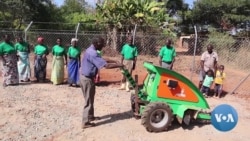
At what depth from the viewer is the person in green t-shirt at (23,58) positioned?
11961mm

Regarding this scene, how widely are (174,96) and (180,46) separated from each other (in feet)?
80.8

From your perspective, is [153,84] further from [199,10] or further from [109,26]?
[199,10]

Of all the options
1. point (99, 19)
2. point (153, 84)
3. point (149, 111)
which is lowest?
point (149, 111)

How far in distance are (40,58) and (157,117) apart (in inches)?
214

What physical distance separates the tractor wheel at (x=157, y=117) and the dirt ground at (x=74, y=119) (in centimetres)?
14

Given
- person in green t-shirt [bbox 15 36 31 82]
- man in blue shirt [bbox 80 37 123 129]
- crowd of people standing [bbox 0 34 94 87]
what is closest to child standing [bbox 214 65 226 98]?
crowd of people standing [bbox 0 34 94 87]

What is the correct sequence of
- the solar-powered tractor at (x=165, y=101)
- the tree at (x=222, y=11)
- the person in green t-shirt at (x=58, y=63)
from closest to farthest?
1. the solar-powered tractor at (x=165, y=101)
2. the person in green t-shirt at (x=58, y=63)
3. the tree at (x=222, y=11)

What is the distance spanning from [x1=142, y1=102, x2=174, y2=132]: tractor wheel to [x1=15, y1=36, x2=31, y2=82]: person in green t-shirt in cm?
562

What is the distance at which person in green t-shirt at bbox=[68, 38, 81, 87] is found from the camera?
11.8 m

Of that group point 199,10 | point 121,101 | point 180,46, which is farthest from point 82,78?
point 180,46

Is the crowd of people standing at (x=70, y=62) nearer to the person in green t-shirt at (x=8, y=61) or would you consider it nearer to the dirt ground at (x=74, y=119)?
the person in green t-shirt at (x=8, y=61)

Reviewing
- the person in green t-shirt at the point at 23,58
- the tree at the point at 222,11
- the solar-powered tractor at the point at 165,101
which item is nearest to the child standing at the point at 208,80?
the solar-powered tractor at the point at 165,101

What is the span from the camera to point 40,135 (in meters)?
7.78

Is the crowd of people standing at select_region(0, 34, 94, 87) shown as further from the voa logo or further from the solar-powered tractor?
the voa logo
